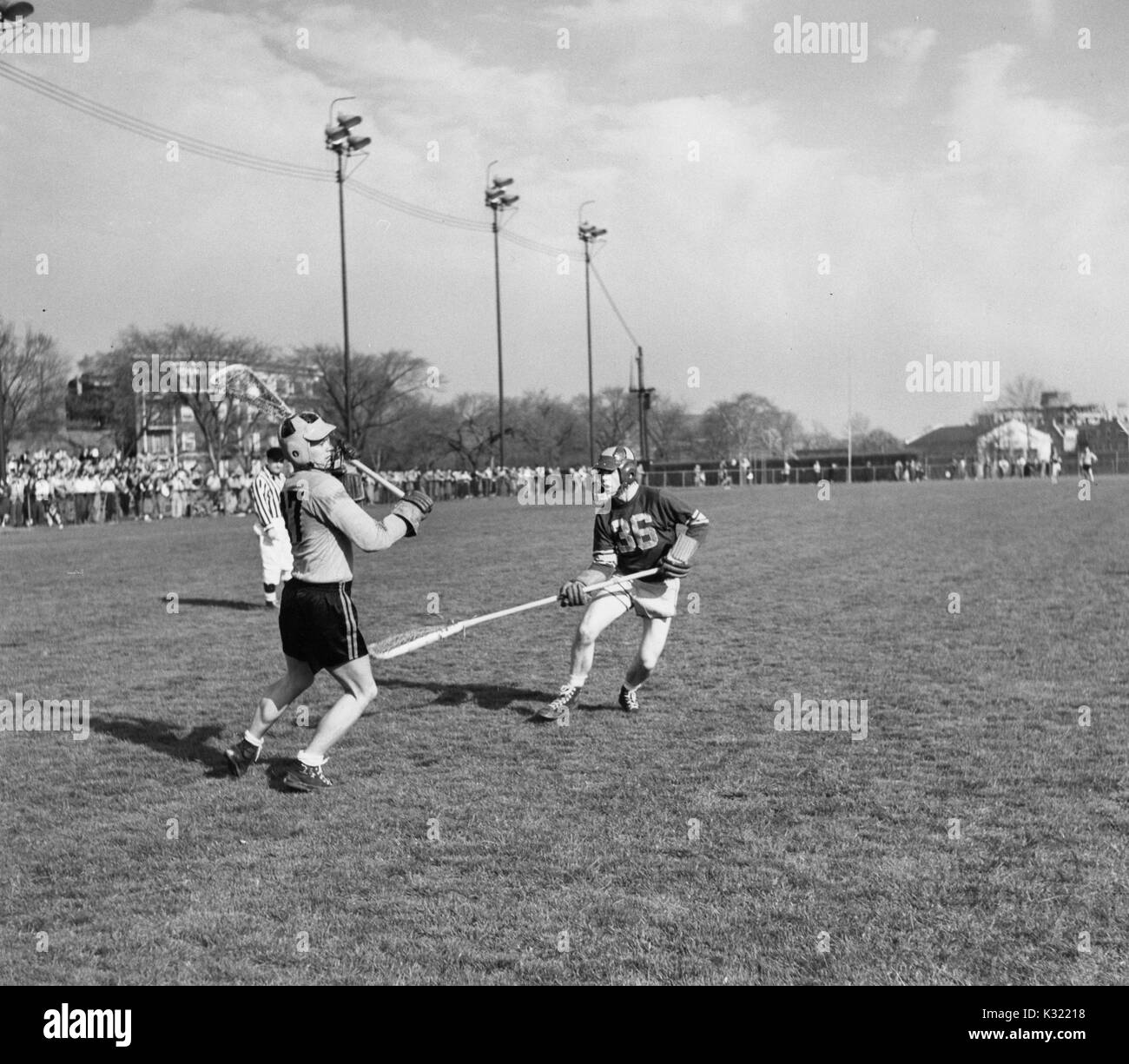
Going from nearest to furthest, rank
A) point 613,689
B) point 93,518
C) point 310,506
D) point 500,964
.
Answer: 1. point 500,964
2. point 310,506
3. point 613,689
4. point 93,518

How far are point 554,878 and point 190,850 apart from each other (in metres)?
1.95

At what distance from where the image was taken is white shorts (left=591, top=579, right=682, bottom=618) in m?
9.16

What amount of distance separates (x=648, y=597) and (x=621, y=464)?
1.10 metres

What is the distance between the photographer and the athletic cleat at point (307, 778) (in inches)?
271

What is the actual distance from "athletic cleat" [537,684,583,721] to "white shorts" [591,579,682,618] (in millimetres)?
769

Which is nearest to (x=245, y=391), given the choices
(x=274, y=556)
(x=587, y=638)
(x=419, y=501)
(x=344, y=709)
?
(x=419, y=501)

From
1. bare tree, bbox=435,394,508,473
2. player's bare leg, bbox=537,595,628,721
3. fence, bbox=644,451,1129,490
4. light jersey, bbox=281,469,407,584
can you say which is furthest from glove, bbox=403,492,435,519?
fence, bbox=644,451,1129,490

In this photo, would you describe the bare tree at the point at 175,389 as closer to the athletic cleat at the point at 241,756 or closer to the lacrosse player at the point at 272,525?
the lacrosse player at the point at 272,525

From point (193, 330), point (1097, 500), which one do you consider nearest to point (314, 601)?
point (1097, 500)

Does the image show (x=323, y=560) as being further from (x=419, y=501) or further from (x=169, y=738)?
(x=169, y=738)

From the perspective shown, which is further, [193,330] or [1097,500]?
[193,330]

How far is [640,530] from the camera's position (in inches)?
361

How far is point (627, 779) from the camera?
7.12 meters
